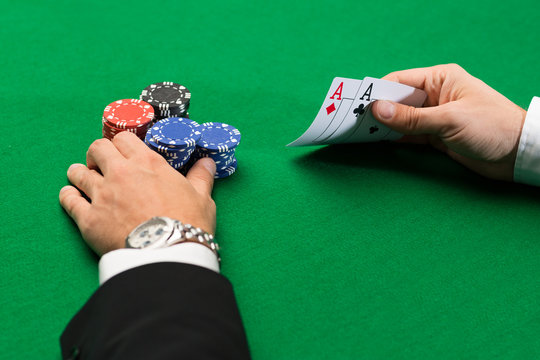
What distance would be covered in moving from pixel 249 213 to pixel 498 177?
0.84 meters

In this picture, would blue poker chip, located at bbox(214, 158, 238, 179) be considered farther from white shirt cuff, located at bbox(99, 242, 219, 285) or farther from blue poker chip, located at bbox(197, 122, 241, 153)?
white shirt cuff, located at bbox(99, 242, 219, 285)

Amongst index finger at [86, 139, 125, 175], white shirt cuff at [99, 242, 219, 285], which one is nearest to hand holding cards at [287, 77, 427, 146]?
index finger at [86, 139, 125, 175]

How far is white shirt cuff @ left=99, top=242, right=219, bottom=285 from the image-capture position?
131 centimetres

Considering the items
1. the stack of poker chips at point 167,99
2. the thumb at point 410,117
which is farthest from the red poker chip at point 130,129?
the thumb at point 410,117

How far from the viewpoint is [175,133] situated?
1766 mm

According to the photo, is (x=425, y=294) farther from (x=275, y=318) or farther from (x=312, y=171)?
(x=312, y=171)

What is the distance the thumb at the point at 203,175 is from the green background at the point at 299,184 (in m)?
0.07

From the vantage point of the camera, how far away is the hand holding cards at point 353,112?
6.02 ft

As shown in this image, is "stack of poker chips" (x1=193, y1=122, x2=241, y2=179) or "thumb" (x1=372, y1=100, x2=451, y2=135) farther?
"thumb" (x1=372, y1=100, x2=451, y2=135)

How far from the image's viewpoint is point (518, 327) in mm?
1506

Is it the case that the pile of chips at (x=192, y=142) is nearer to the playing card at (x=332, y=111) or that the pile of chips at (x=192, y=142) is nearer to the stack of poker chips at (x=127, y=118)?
the stack of poker chips at (x=127, y=118)

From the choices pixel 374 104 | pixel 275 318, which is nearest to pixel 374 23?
pixel 374 104

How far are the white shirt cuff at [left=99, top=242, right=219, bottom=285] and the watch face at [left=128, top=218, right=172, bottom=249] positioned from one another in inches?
1.4

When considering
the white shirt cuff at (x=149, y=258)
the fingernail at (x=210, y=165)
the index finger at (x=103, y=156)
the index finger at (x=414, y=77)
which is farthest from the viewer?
the index finger at (x=414, y=77)
